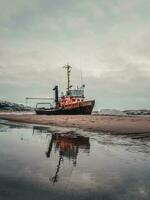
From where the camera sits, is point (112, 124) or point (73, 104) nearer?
point (112, 124)

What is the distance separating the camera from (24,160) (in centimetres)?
1284

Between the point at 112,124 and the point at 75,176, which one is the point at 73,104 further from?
the point at 75,176

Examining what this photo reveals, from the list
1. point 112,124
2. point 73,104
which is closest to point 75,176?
point 112,124

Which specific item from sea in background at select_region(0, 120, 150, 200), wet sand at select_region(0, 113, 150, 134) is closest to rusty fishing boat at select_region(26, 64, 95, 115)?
wet sand at select_region(0, 113, 150, 134)

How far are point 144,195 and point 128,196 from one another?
42 cm

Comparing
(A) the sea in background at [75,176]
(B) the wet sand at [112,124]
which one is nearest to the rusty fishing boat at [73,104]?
(B) the wet sand at [112,124]

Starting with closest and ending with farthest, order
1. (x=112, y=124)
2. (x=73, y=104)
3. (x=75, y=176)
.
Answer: (x=75, y=176)
(x=112, y=124)
(x=73, y=104)

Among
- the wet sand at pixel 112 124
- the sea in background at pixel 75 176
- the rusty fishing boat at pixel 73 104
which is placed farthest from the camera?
the rusty fishing boat at pixel 73 104

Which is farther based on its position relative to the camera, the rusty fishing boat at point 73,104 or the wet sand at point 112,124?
the rusty fishing boat at point 73,104

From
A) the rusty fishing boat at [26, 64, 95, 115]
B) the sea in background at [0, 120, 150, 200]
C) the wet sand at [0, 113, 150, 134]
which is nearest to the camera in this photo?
the sea in background at [0, 120, 150, 200]

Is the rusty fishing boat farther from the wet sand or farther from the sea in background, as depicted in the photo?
the sea in background

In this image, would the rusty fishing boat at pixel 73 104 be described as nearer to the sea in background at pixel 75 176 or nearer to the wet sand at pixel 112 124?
the wet sand at pixel 112 124

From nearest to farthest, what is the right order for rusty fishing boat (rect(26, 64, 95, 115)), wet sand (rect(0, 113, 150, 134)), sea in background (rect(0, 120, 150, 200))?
sea in background (rect(0, 120, 150, 200)) → wet sand (rect(0, 113, 150, 134)) → rusty fishing boat (rect(26, 64, 95, 115))

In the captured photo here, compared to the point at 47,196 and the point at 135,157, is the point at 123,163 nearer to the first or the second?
the point at 135,157
